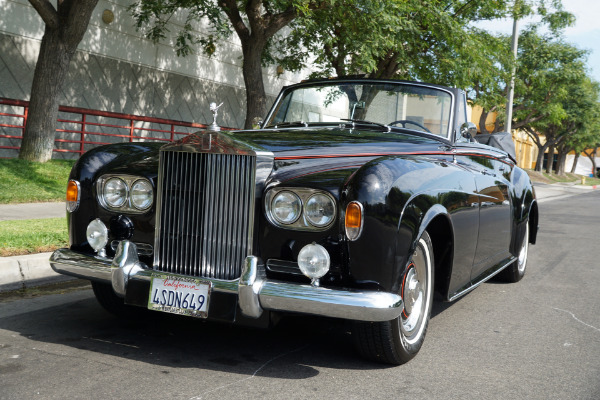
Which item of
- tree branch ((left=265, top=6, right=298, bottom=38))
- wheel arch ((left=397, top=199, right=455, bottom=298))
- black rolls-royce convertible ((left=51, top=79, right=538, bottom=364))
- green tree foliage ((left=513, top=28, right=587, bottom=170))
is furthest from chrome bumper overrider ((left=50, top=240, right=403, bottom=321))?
green tree foliage ((left=513, top=28, right=587, bottom=170))

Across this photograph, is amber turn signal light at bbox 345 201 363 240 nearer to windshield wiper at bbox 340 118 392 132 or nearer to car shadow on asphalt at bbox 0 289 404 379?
car shadow on asphalt at bbox 0 289 404 379

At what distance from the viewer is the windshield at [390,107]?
5141 millimetres

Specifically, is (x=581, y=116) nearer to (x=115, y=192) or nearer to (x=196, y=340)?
(x=196, y=340)

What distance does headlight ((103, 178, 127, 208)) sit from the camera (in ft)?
13.1

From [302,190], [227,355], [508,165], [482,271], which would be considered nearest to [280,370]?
[227,355]

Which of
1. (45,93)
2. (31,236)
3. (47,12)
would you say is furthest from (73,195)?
(47,12)

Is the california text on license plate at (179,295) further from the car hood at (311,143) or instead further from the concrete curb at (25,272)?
the concrete curb at (25,272)

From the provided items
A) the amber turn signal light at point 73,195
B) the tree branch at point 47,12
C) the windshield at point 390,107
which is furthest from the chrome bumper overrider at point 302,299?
the tree branch at point 47,12

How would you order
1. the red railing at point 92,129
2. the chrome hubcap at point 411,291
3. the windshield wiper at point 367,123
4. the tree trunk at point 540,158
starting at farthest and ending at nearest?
the tree trunk at point 540,158, the red railing at point 92,129, the windshield wiper at point 367,123, the chrome hubcap at point 411,291

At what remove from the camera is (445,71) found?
56.7ft

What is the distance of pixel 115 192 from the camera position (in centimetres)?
400

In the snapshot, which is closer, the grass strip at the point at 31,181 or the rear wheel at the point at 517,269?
A: the rear wheel at the point at 517,269

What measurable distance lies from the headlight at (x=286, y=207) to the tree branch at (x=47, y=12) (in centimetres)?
985

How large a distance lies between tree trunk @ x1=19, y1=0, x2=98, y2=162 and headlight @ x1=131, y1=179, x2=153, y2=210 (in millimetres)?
8966
